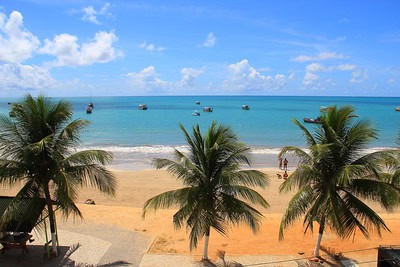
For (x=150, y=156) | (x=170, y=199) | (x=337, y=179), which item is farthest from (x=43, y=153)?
(x=150, y=156)

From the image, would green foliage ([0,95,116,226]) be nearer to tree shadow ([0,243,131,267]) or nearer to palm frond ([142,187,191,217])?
palm frond ([142,187,191,217])

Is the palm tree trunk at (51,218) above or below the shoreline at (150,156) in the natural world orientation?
above

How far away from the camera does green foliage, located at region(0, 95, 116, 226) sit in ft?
32.5

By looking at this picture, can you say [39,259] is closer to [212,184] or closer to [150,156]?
[212,184]

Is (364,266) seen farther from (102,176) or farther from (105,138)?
(105,138)

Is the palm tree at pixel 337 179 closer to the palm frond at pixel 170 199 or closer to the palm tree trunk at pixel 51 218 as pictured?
the palm frond at pixel 170 199

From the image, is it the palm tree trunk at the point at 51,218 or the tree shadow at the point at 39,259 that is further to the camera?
the tree shadow at the point at 39,259

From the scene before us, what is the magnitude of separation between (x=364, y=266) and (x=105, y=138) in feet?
148

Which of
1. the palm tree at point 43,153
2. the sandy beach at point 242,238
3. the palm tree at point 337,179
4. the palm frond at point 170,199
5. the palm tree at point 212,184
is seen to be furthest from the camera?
the sandy beach at point 242,238

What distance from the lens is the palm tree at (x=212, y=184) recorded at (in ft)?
33.2

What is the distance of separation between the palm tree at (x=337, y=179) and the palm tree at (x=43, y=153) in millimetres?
5541

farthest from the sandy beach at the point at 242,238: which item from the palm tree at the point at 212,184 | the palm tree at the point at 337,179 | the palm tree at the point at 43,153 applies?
the palm tree at the point at 43,153

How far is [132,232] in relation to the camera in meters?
13.8

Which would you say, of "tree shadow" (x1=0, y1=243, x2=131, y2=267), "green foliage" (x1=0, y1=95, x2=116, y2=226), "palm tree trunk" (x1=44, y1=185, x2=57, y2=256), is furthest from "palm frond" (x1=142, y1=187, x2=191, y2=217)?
"palm tree trunk" (x1=44, y1=185, x2=57, y2=256)
